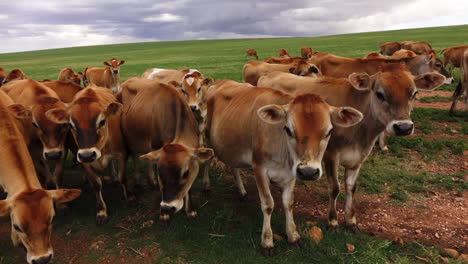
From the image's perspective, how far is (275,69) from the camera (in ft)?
37.4

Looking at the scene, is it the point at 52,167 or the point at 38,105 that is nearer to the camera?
the point at 38,105

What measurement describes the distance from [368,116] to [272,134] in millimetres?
1693

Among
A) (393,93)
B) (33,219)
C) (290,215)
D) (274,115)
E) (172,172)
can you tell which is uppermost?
(393,93)

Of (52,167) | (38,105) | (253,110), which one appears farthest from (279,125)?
(52,167)

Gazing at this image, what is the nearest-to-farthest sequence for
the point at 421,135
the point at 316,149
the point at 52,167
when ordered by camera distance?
the point at 316,149, the point at 52,167, the point at 421,135

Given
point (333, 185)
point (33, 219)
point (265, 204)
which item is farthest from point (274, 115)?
point (33, 219)

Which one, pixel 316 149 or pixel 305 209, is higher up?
pixel 316 149

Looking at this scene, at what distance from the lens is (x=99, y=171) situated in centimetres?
569

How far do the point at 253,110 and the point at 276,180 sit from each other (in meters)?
1.12

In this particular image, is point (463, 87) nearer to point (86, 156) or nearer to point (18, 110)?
point (86, 156)

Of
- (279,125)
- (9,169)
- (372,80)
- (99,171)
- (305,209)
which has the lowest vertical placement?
(305,209)

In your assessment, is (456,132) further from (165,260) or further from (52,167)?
(52,167)

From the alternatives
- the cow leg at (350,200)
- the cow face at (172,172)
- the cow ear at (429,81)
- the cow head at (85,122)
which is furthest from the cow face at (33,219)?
the cow ear at (429,81)

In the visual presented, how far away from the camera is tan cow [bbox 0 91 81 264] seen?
12.1 ft
